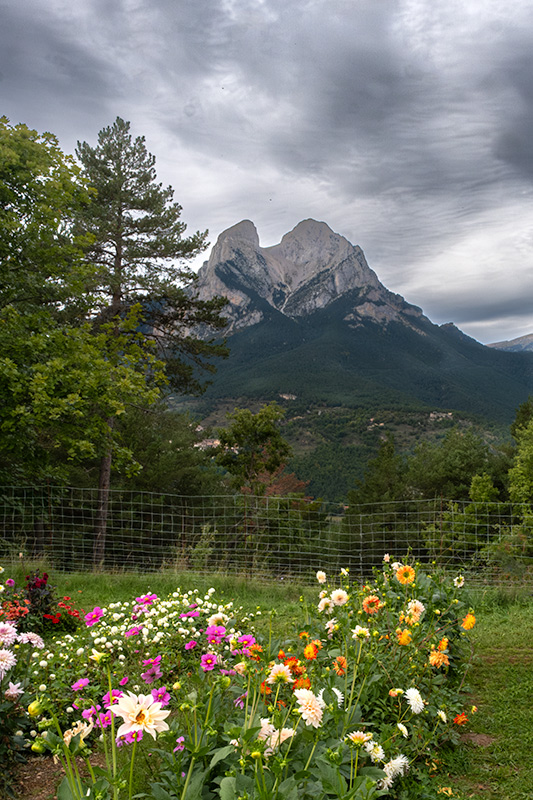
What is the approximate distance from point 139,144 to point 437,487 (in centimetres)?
2417

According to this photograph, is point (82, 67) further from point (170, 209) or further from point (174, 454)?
point (174, 454)

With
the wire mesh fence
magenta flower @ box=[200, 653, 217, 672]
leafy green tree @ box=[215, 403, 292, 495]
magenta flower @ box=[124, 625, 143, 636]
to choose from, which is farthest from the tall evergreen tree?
magenta flower @ box=[200, 653, 217, 672]

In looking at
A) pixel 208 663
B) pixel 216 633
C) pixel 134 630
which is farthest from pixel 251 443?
pixel 208 663

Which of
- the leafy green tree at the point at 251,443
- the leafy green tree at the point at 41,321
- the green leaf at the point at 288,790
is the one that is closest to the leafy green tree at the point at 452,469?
the leafy green tree at the point at 251,443

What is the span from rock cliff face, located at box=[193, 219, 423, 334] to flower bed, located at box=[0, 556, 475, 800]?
123801 mm

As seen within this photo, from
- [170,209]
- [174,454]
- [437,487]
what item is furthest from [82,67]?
[437,487]

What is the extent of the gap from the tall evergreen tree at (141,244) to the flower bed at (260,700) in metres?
10.2

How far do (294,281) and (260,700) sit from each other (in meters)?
184

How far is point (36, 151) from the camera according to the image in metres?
7.68

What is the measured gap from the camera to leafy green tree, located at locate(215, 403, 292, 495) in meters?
16.5

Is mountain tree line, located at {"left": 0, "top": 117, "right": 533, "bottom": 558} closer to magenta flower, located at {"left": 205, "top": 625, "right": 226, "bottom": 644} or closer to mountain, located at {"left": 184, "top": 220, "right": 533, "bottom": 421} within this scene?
magenta flower, located at {"left": 205, "top": 625, "right": 226, "bottom": 644}

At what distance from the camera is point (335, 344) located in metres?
108

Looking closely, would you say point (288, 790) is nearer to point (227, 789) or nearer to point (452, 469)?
point (227, 789)

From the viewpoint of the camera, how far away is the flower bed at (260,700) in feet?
4.25
